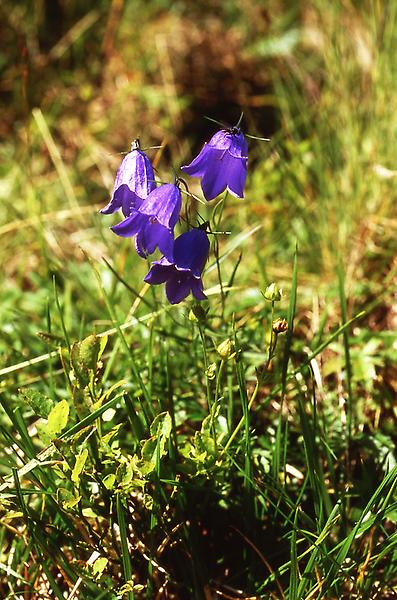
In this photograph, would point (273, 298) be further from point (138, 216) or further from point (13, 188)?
point (13, 188)

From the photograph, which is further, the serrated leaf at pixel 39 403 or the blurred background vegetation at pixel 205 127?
the blurred background vegetation at pixel 205 127

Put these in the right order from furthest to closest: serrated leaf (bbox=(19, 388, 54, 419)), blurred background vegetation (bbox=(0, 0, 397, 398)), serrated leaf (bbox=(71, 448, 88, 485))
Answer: blurred background vegetation (bbox=(0, 0, 397, 398)), serrated leaf (bbox=(19, 388, 54, 419)), serrated leaf (bbox=(71, 448, 88, 485))

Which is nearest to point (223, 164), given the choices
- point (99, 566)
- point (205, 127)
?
point (99, 566)

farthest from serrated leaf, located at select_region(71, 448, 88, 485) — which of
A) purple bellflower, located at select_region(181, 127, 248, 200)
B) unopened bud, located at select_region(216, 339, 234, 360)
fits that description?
purple bellflower, located at select_region(181, 127, 248, 200)

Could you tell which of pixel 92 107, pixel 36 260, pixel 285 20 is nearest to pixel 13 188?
pixel 36 260

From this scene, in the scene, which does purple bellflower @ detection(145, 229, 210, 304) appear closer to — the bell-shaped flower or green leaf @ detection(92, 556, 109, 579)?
the bell-shaped flower

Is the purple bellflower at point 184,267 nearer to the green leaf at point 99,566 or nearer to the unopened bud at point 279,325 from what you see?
the unopened bud at point 279,325

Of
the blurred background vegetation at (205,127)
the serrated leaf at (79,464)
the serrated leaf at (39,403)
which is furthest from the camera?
the blurred background vegetation at (205,127)

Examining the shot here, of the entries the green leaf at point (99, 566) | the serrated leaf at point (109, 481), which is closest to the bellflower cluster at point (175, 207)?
the serrated leaf at point (109, 481)
